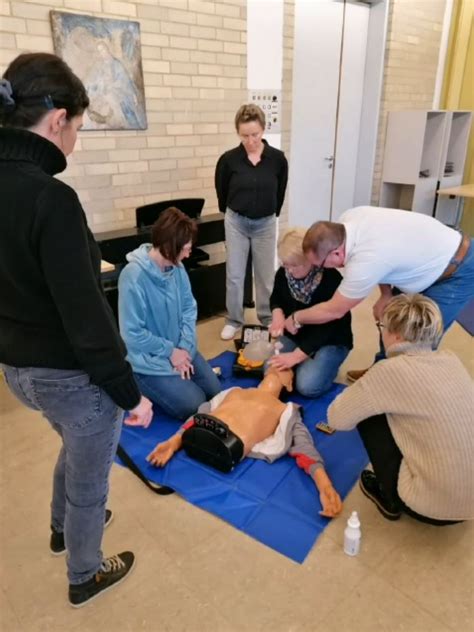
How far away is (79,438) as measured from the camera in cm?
115

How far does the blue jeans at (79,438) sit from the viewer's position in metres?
1.09

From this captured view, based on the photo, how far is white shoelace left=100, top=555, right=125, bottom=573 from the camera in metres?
1.47

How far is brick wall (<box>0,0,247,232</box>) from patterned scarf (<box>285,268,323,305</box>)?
58.7 inches

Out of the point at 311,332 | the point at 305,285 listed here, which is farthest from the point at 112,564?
the point at 305,285

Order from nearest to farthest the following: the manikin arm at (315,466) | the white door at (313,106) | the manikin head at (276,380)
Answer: the manikin arm at (315,466) → the manikin head at (276,380) → the white door at (313,106)

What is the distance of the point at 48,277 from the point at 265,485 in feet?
4.13

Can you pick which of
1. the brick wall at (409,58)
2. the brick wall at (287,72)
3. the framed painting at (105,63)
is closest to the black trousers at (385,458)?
the framed painting at (105,63)

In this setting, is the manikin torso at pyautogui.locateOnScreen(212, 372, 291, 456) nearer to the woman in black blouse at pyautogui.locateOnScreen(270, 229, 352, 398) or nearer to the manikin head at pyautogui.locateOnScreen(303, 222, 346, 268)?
the woman in black blouse at pyautogui.locateOnScreen(270, 229, 352, 398)

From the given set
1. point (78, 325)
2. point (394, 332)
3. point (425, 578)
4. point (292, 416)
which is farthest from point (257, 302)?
point (78, 325)

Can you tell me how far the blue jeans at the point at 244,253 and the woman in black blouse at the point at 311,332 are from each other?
0.69 metres

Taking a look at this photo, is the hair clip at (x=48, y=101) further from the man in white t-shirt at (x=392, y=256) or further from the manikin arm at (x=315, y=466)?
the manikin arm at (x=315, y=466)

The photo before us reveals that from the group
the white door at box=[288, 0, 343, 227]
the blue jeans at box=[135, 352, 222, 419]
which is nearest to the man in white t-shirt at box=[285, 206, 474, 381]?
the blue jeans at box=[135, 352, 222, 419]

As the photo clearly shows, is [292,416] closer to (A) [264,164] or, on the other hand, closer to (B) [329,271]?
(B) [329,271]

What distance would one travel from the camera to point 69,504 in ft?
4.16
